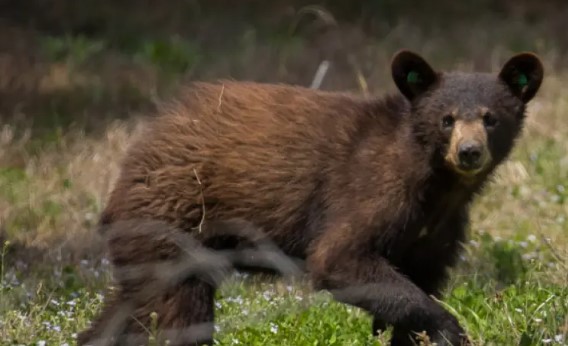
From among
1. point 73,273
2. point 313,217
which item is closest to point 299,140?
point 313,217

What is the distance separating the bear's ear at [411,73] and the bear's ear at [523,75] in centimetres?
33

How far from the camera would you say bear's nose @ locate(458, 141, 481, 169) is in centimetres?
549

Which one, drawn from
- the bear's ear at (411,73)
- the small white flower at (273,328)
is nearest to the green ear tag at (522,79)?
the bear's ear at (411,73)

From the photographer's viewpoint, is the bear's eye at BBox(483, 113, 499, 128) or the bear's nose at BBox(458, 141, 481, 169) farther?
the bear's eye at BBox(483, 113, 499, 128)

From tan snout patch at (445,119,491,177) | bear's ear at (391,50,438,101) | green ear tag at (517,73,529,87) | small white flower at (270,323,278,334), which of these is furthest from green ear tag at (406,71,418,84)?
small white flower at (270,323,278,334)

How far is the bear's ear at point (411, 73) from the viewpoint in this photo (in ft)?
19.0

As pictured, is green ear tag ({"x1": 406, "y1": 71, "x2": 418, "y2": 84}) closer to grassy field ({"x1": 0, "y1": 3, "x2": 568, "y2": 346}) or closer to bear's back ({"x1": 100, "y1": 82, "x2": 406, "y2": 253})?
bear's back ({"x1": 100, "y1": 82, "x2": 406, "y2": 253})

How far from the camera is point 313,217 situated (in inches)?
232

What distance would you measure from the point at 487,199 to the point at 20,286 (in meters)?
3.49

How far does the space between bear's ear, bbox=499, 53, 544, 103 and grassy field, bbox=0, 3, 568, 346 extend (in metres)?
0.83

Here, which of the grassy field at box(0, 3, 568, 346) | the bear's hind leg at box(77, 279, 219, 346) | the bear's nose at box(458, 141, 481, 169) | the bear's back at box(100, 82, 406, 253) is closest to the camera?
the bear's nose at box(458, 141, 481, 169)

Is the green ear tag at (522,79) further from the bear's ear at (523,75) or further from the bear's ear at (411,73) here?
the bear's ear at (411,73)

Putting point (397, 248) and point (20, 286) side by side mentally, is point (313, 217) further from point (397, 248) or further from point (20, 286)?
point (20, 286)

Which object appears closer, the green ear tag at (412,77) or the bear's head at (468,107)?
the bear's head at (468,107)
